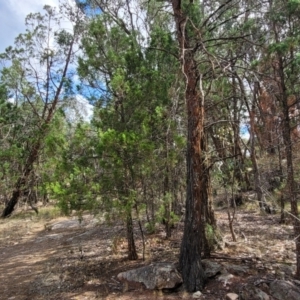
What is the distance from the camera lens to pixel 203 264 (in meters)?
5.25

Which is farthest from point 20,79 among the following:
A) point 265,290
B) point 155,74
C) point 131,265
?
point 265,290

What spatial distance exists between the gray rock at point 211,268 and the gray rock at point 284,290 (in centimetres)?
94

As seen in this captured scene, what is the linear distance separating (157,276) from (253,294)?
5.12ft

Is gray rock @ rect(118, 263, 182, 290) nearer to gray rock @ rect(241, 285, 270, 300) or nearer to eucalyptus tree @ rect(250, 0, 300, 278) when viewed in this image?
gray rock @ rect(241, 285, 270, 300)

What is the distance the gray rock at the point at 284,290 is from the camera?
13.5 feet

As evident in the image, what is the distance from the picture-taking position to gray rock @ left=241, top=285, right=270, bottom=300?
13.7ft

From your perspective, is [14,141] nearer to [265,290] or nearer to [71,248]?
[71,248]

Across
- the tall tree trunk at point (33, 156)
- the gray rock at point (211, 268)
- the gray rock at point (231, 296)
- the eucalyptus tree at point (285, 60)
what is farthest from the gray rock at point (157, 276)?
the tall tree trunk at point (33, 156)

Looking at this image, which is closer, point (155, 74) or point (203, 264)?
point (203, 264)

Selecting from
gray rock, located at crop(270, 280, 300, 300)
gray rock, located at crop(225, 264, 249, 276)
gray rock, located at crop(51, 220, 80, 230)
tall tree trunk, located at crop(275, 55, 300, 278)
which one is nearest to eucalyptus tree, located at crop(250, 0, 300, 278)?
tall tree trunk, located at crop(275, 55, 300, 278)

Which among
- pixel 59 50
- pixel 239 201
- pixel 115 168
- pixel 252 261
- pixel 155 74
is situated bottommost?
pixel 252 261

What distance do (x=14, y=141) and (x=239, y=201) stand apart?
11.1 metres

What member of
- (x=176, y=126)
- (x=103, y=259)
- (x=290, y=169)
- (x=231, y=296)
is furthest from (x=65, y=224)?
(x=290, y=169)

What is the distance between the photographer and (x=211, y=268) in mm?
5152
